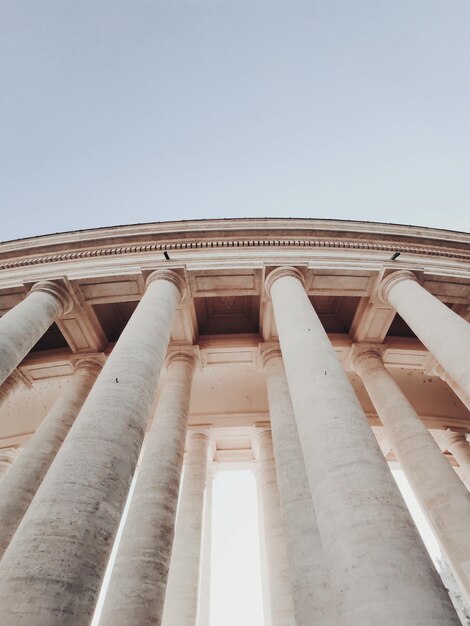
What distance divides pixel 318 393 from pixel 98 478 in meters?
5.65

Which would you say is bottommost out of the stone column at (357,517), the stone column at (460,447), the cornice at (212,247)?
the stone column at (357,517)

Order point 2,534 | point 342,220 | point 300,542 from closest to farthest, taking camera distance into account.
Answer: point 300,542 < point 2,534 < point 342,220

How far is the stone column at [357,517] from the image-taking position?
5.63 metres

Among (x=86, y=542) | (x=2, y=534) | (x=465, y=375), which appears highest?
(x=465, y=375)

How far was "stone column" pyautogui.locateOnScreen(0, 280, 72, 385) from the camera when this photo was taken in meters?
13.2

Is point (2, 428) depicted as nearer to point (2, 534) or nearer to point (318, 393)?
point (2, 534)

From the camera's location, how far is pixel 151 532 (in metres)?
12.2

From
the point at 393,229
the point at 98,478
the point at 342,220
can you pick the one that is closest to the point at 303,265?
the point at 342,220

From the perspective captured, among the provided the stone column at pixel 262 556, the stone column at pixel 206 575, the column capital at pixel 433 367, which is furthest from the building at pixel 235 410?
the stone column at pixel 206 575

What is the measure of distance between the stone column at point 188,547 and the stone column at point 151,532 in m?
6.91

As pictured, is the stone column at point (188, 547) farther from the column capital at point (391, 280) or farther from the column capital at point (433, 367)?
the column capital at point (433, 367)

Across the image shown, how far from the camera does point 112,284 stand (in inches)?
755

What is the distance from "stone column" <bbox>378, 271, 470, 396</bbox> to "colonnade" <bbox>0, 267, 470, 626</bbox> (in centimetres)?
7

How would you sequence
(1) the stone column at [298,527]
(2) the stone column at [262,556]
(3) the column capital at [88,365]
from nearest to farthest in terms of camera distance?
(1) the stone column at [298,527]
(3) the column capital at [88,365]
(2) the stone column at [262,556]
